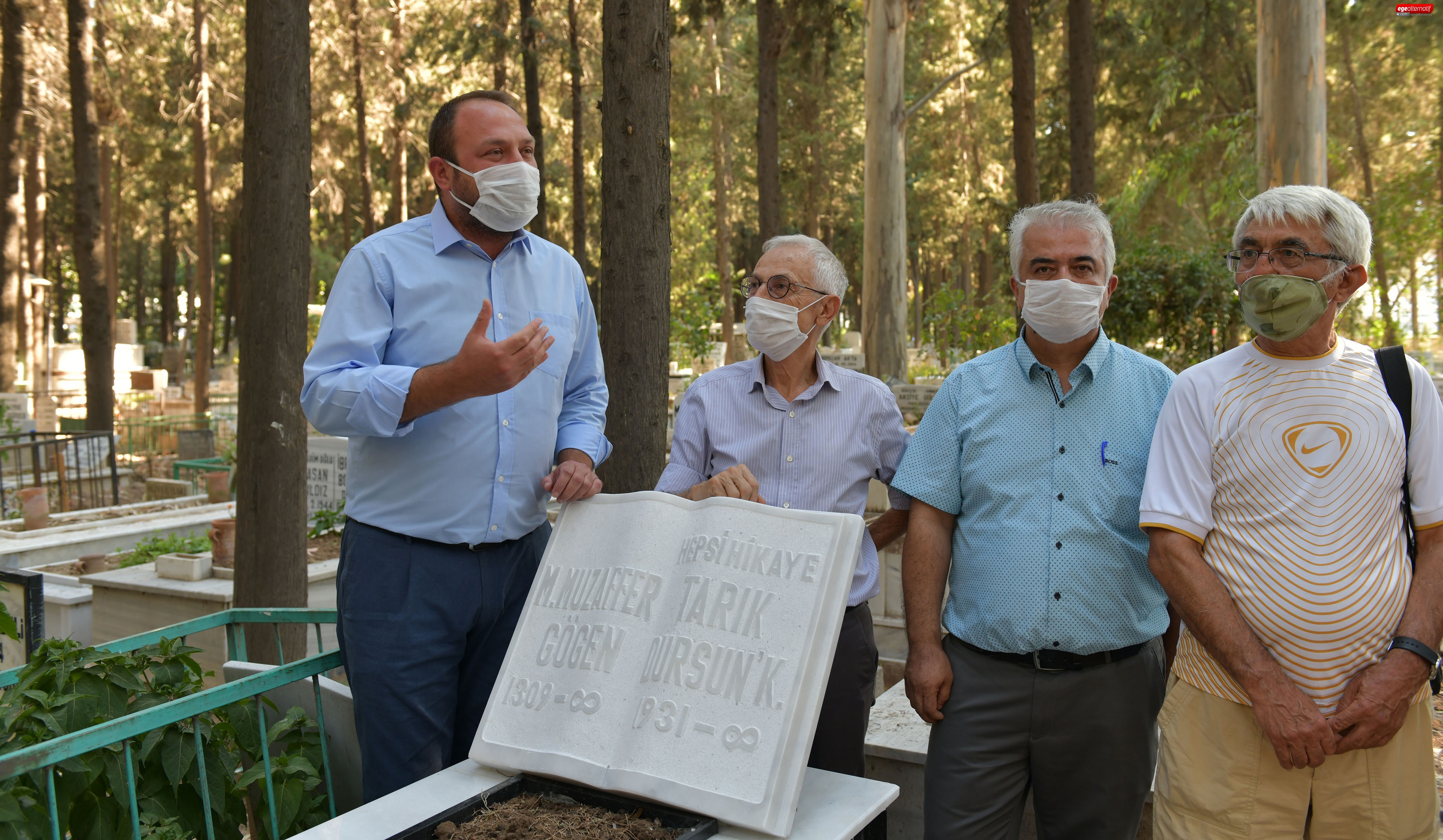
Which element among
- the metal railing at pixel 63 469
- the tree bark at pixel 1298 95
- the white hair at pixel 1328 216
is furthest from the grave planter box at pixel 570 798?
the metal railing at pixel 63 469

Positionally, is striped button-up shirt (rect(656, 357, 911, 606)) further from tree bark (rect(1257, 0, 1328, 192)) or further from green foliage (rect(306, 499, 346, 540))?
green foliage (rect(306, 499, 346, 540))

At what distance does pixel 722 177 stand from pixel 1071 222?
27.0m

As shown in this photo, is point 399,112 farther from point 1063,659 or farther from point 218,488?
point 1063,659

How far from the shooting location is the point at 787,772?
6.94ft

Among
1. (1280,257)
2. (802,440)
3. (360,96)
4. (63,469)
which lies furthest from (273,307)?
(360,96)

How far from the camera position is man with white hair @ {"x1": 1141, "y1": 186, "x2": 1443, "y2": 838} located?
2.35 m

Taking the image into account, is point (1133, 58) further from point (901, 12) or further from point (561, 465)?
point (561, 465)

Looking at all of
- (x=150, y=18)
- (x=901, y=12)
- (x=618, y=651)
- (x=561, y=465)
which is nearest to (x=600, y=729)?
(x=618, y=651)

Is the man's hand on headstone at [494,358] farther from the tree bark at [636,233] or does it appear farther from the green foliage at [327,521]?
the green foliage at [327,521]

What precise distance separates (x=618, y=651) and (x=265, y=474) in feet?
10.6

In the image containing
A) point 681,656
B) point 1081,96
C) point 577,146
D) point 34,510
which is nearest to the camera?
point 681,656

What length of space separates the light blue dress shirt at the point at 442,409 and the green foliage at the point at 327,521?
23.0 ft

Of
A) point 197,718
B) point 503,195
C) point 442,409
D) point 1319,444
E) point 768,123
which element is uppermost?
point 768,123

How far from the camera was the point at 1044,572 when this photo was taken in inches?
105
